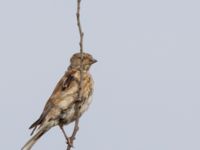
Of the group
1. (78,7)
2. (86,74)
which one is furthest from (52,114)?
(78,7)

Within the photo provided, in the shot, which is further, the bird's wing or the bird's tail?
the bird's wing

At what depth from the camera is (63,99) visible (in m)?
8.24

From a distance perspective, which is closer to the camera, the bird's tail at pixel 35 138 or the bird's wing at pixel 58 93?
the bird's tail at pixel 35 138

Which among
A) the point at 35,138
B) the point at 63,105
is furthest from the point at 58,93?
the point at 35,138

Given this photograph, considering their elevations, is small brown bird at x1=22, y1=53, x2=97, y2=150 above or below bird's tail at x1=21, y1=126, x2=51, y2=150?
above

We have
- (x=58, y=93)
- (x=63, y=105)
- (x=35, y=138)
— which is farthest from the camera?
(x=58, y=93)

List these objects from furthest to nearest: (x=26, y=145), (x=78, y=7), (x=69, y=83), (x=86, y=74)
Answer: (x=86, y=74), (x=69, y=83), (x=26, y=145), (x=78, y=7)

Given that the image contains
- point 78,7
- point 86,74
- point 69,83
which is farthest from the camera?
point 86,74

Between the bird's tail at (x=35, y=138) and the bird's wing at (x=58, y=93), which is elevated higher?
the bird's wing at (x=58, y=93)

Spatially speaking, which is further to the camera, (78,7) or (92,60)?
(92,60)

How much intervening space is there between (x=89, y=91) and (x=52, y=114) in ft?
2.05

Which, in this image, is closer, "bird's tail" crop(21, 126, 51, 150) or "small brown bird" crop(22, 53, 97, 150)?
"bird's tail" crop(21, 126, 51, 150)

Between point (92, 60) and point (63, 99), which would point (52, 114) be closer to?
point (63, 99)

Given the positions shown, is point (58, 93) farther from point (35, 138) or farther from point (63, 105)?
point (35, 138)
